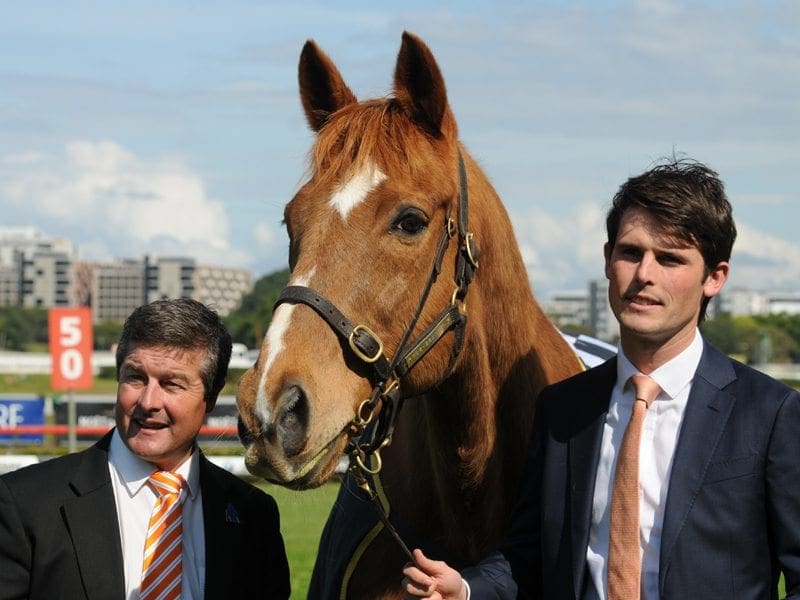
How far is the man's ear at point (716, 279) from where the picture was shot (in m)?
3.31

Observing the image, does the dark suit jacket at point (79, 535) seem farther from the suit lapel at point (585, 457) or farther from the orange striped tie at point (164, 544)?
the suit lapel at point (585, 457)

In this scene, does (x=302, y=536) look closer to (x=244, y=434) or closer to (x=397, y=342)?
(x=397, y=342)

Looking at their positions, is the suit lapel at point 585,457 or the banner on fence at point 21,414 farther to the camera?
the banner on fence at point 21,414

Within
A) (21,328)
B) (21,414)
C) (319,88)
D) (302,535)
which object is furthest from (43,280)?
(319,88)

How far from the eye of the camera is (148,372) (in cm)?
365

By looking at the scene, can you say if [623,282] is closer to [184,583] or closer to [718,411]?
[718,411]

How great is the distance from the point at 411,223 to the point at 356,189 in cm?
21

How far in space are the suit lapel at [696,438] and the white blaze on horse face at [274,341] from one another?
113cm

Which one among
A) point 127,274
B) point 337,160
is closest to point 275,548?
point 337,160

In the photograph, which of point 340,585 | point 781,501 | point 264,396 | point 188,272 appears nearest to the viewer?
point 781,501

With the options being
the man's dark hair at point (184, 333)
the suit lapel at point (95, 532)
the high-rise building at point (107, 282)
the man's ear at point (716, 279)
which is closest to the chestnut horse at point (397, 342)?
the man's dark hair at point (184, 333)

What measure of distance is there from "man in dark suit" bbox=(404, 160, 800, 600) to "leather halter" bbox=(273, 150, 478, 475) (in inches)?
18.6

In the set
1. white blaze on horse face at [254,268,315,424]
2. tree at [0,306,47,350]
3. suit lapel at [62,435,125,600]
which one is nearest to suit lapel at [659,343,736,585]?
white blaze on horse face at [254,268,315,424]

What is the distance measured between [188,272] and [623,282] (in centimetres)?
17751
